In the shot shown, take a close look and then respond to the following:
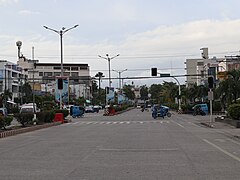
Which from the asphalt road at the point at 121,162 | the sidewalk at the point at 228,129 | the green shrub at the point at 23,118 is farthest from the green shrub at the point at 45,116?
the asphalt road at the point at 121,162

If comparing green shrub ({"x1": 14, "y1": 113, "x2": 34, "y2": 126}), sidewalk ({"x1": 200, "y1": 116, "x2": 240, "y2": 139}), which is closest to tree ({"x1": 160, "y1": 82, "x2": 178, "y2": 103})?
sidewalk ({"x1": 200, "y1": 116, "x2": 240, "y2": 139})

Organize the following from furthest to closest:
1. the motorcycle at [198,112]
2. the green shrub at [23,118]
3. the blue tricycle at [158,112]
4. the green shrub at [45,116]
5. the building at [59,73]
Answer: the building at [59,73] < the motorcycle at [198,112] < the blue tricycle at [158,112] < the green shrub at [45,116] < the green shrub at [23,118]

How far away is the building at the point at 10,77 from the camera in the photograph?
347ft

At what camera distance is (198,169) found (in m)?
13.1

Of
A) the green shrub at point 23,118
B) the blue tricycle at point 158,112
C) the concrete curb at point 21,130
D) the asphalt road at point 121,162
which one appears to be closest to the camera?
the asphalt road at point 121,162

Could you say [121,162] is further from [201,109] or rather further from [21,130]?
[201,109]

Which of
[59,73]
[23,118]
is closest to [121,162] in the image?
[23,118]

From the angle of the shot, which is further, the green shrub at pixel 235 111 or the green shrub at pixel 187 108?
the green shrub at pixel 187 108

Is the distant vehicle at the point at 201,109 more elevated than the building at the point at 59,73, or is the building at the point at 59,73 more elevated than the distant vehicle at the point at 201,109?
the building at the point at 59,73

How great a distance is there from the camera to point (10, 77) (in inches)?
4304

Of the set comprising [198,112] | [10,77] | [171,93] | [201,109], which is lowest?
[198,112]

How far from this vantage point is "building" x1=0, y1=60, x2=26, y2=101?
4158 inches

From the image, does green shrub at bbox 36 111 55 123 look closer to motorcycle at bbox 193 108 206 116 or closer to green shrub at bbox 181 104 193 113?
motorcycle at bbox 193 108 206 116

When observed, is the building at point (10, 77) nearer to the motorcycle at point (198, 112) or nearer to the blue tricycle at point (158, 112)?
the motorcycle at point (198, 112)
